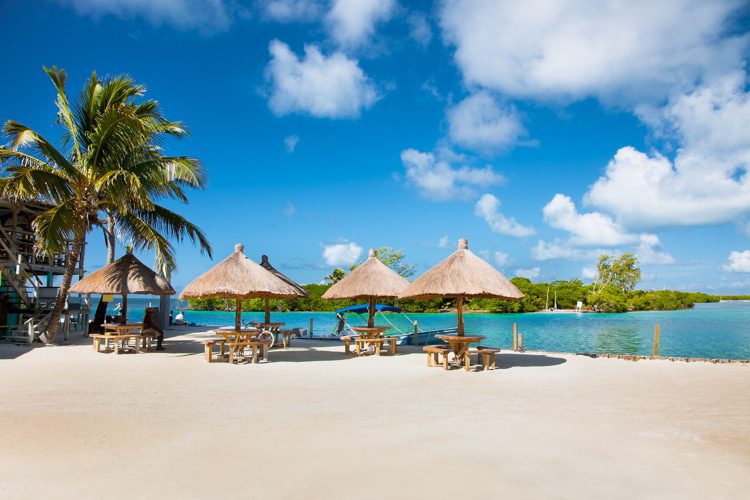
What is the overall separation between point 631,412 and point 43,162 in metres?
14.3

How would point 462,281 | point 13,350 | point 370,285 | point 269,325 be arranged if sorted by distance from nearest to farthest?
point 462,281
point 13,350
point 370,285
point 269,325

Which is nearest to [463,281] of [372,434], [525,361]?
[525,361]

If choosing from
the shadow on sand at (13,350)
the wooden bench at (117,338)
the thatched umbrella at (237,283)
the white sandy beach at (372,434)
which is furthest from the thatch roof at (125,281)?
the white sandy beach at (372,434)

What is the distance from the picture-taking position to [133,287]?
42.2 ft

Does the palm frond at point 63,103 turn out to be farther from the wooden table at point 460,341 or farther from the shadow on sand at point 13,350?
the wooden table at point 460,341

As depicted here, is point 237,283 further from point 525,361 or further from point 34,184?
point 525,361

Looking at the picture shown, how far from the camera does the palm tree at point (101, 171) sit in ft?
40.6

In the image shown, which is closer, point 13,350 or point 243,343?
point 243,343

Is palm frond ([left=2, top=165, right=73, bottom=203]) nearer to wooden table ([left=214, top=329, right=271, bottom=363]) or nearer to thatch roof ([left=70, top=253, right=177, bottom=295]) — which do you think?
thatch roof ([left=70, top=253, right=177, bottom=295])

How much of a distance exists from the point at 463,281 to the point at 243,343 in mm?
4513

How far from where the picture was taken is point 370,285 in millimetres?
13383

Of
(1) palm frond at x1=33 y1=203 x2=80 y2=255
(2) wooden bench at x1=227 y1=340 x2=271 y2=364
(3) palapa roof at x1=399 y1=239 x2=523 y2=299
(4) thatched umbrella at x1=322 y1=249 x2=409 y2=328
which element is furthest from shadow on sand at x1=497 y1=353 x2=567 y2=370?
(1) palm frond at x1=33 y1=203 x2=80 y2=255

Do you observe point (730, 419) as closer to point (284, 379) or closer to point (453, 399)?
point (453, 399)

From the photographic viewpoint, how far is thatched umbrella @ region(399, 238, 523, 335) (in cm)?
1012
